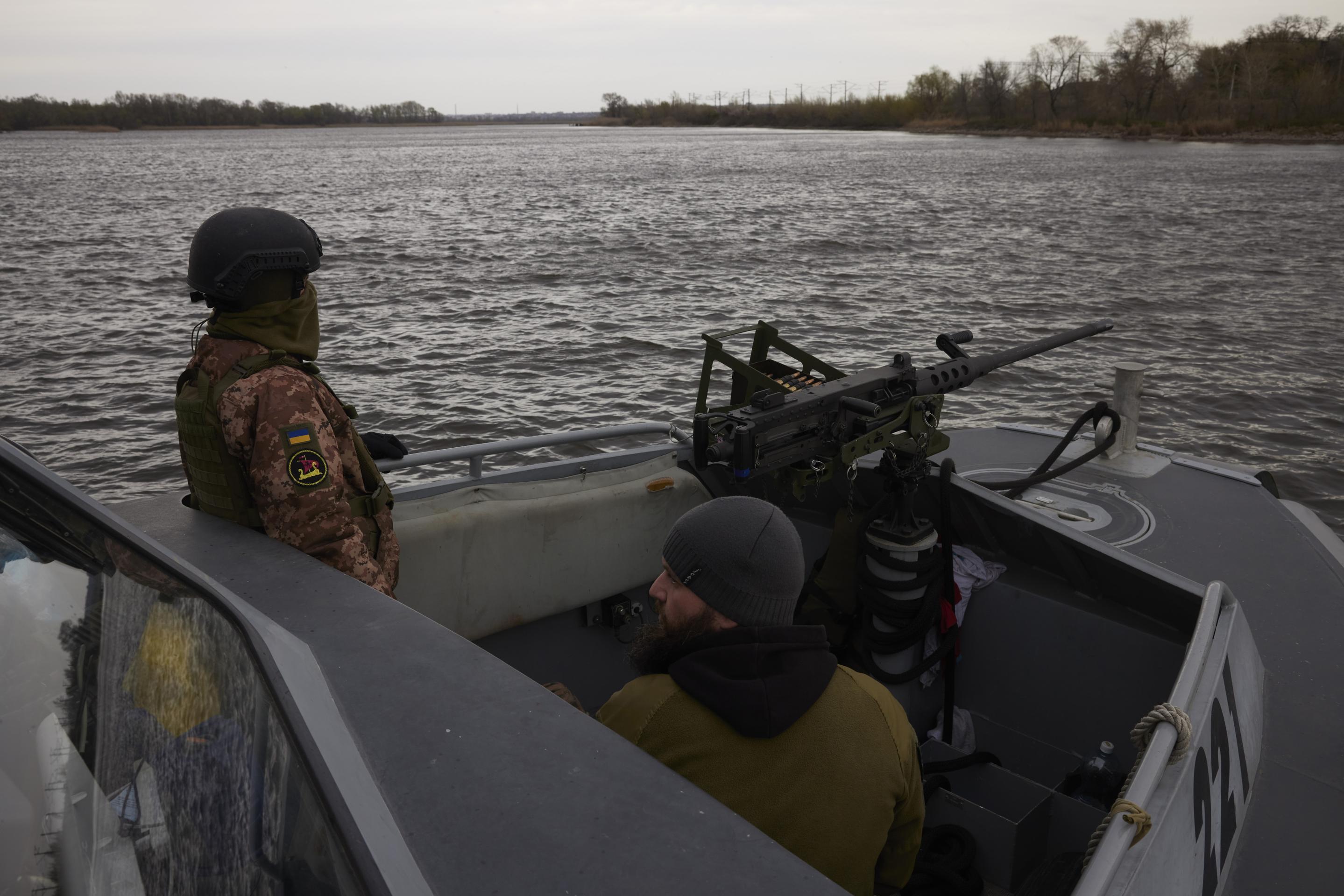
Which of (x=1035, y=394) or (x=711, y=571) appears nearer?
(x=711, y=571)

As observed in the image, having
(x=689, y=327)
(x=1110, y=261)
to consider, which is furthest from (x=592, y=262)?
(x=1110, y=261)

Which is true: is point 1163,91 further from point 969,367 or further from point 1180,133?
point 969,367

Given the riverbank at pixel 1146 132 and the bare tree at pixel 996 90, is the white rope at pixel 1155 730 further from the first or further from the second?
the bare tree at pixel 996 90

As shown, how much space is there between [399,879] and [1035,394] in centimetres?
1394

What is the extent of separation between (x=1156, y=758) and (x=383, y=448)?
2467mm

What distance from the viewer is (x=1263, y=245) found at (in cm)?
2612

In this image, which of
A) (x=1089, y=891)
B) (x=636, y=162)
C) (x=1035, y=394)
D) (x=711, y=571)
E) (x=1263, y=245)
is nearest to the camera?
(x=1089, y=891)

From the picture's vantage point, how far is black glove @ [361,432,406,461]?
342 centimetres

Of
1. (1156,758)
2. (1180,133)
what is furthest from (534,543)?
(1180,133)

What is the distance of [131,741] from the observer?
51.6 inches

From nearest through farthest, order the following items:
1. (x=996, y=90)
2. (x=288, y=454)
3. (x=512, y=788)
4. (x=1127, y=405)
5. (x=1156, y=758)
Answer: (x=512, y=788)
(x=1156, y=758)
(x=288, y=454)
(x=1127, y=405)
(x=996, y=90)

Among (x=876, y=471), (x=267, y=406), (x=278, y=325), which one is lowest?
(x=876, y=471)

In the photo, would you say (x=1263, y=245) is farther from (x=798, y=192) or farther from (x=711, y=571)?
(x=711, y=571)

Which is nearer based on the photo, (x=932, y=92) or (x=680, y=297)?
(x=680, y=297)
